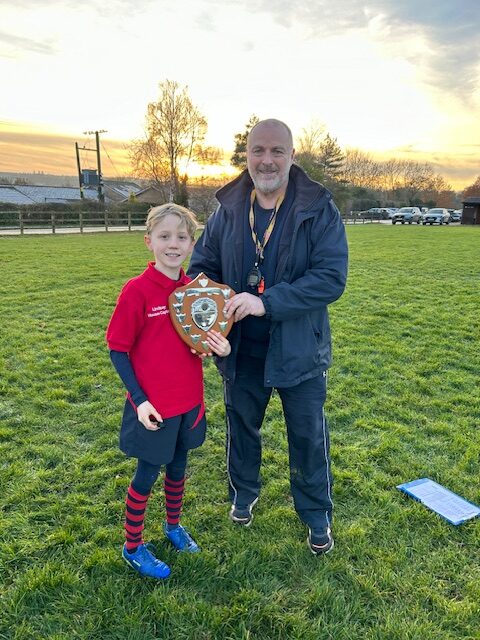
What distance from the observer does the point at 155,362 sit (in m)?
2.25

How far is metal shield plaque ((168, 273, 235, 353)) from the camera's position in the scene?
221 centimetres

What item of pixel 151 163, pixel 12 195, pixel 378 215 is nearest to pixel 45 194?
pixel 12 195

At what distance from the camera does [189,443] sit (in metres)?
2.44

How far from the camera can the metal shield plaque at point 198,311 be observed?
7.24 feet

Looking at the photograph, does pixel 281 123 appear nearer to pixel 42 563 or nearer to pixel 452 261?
pixel 42 563

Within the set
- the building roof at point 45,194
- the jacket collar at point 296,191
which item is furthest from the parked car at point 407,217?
the jacket collar at point 296,191

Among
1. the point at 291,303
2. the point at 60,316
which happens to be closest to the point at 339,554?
the point at 291,303

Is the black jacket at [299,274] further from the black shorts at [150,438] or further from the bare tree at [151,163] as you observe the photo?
the bare tree at [151,163]

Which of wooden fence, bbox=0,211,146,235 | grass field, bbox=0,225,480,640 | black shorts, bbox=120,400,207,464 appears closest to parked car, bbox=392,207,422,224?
wooden fence, bbox=0,211,146,235

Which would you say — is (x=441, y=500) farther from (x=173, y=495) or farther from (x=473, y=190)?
(x=473, y=190)

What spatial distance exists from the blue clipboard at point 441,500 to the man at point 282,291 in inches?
29.3

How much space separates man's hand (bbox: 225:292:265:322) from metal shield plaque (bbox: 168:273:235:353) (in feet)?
0.14

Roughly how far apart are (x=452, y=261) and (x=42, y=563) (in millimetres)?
14290

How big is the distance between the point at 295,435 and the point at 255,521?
66 centimetres
